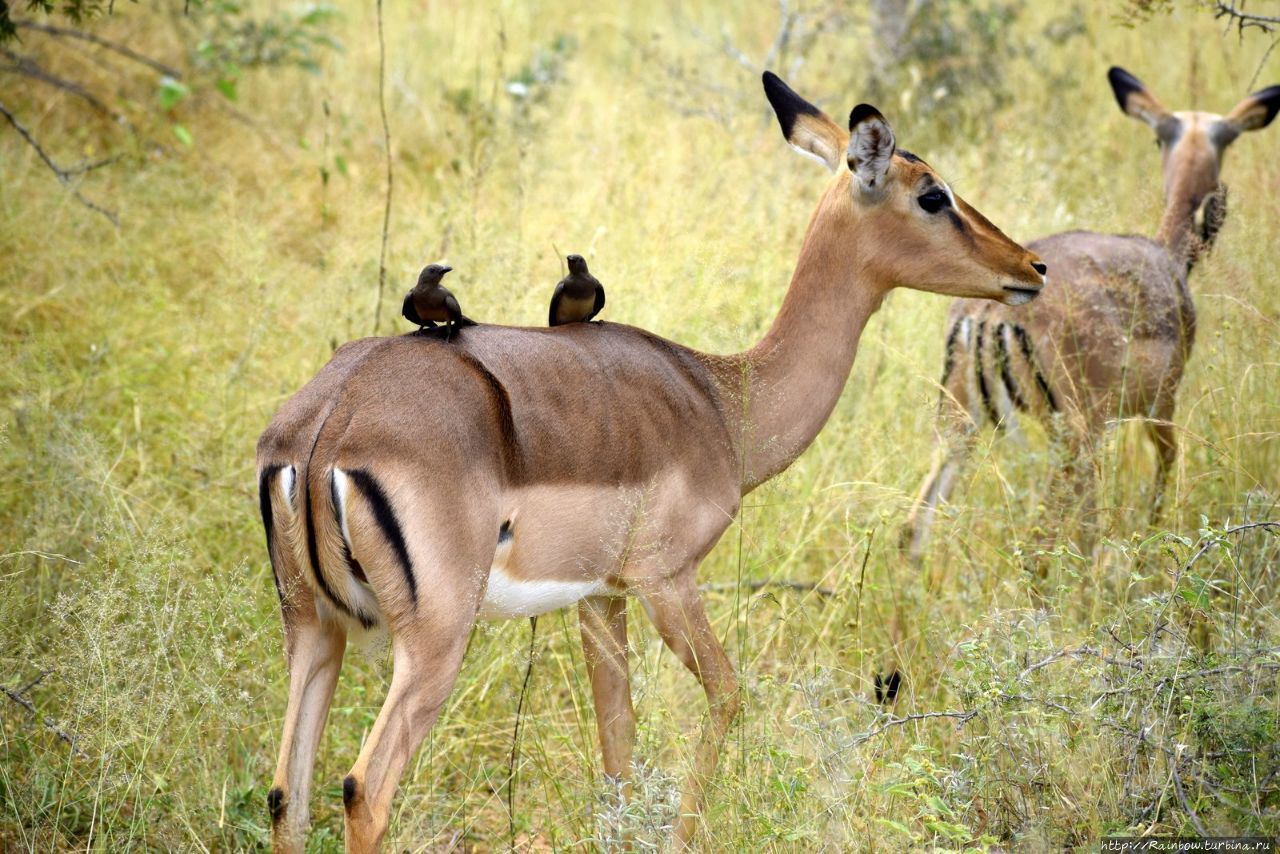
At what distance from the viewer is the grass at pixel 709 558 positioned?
3.14 meters

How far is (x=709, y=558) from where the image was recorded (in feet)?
16.1

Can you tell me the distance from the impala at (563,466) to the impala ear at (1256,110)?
2855 millimetres

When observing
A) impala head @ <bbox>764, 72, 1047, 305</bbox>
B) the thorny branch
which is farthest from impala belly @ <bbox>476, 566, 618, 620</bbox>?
the thorny branch

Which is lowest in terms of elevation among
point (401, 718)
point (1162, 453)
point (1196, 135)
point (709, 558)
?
point (709, 558)

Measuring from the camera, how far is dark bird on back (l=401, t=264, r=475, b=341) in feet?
10.8

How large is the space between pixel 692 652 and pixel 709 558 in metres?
1.38

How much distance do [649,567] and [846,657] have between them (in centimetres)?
124

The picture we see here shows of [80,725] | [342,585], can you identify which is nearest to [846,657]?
[342,585]

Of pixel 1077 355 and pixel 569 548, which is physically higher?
pixel 1077 355

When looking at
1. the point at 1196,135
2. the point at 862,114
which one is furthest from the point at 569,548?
the point at 1196,135

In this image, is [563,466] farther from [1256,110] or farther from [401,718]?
[1256,110]

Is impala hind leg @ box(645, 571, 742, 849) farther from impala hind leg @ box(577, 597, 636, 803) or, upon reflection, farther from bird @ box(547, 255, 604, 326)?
bird @ box(547, 255, 604, 326)

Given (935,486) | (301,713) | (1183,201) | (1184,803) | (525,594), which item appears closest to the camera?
(1184,803)

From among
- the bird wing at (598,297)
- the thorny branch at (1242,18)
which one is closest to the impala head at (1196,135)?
the thorny branch at (1242,18)
